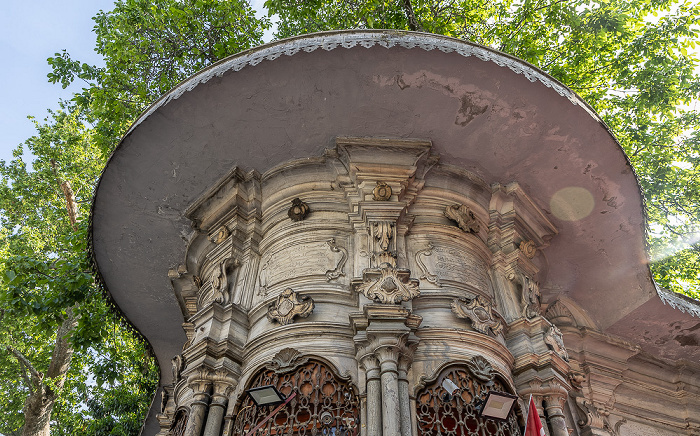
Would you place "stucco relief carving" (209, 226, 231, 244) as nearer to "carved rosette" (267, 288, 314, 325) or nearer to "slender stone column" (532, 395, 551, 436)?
"carved rosette" (267, 288, 314, 325)

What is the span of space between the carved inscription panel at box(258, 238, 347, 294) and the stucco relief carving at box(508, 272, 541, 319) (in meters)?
2.21

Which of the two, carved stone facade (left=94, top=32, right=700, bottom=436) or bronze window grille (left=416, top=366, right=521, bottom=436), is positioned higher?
carved stone facade (left=94, top=32, right=700, bottom=436)

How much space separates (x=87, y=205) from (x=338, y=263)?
33.4 ft

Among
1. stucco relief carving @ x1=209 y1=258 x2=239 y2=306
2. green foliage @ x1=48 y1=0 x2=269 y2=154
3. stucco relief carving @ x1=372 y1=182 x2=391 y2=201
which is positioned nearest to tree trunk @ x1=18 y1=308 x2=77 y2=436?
green foliage @ x1=48 y1=0 x2=269 y2=154

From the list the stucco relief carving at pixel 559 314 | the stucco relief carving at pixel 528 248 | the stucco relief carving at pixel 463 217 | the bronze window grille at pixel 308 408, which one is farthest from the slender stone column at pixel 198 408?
the stucco relief carving at pixel 559 314

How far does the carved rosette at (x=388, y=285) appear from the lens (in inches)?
Answer: 213

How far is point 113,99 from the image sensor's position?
10844mm

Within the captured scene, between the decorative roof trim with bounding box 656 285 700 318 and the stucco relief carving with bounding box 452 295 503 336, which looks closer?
the stucco relief carving with bounding box 452 295 503 336

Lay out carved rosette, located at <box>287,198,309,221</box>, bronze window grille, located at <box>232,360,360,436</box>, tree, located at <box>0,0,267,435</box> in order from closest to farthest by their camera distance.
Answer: bronze window grille, located at <box>232,360,360,436</box>
carved rosette, located at <box>287,198,309,221</box>
tree, located at <box>0,0,267,435</box>

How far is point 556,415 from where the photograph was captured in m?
5.52

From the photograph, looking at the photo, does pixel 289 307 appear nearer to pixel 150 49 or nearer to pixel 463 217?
pixel 463 217

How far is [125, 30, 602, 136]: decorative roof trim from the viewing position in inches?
Result: 229

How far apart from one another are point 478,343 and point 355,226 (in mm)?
1930

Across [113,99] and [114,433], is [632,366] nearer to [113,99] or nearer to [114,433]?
[114,433]
